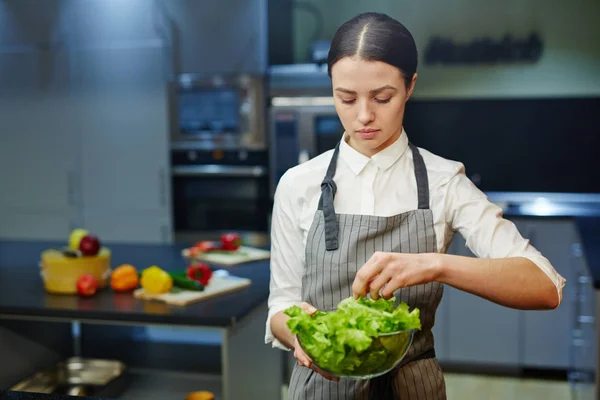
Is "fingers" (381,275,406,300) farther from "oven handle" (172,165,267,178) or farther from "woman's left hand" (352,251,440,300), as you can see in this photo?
"oven handle" (172,165,267,178)

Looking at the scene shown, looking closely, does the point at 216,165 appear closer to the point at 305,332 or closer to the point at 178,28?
the point at 178,28

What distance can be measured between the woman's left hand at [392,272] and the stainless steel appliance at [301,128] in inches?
115

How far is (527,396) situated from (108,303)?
81.4 inches

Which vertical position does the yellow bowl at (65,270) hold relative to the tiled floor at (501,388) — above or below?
above

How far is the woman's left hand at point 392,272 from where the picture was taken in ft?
3.26

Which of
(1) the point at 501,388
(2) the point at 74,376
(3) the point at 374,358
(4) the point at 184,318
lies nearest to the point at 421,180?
(3) the point at 374,358

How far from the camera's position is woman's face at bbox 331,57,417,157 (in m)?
1.04

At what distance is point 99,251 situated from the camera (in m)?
2.33

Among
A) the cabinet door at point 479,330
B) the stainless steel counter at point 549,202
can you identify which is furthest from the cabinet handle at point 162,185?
the stainless steel counter at point 549,202

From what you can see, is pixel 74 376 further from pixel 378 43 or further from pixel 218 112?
pixel 218 112

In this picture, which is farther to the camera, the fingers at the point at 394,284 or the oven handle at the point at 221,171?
the oven handle at the point at 221,171

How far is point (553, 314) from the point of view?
3.45 m

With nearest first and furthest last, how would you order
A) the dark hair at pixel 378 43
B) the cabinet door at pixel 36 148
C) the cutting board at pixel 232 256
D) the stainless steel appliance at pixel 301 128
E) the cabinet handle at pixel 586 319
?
the dark hair at pixel 378 43 → the cabinet handle at pixel 586 319 → the cutting board at pixel 232 256 → the stainless steel appliance at pixel 301 128 → the cabinet door at pixel 36 148

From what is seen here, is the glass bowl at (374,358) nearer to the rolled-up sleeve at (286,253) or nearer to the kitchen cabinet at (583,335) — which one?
the rolled-up sleeve at (286,253)
